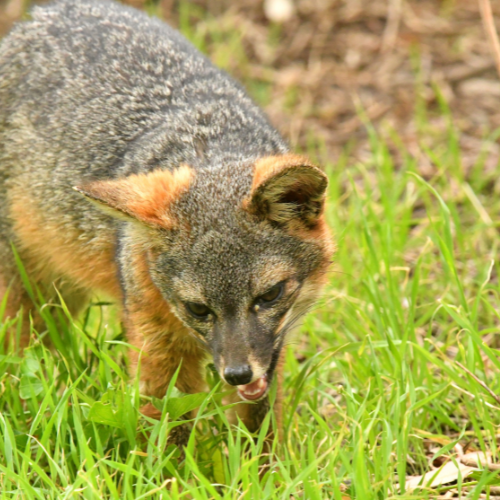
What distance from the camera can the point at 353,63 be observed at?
8.98 metres

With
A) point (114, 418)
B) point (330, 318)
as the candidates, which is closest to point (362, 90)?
point (330, 318)

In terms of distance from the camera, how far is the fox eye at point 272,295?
4004 mm

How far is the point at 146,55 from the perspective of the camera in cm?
525

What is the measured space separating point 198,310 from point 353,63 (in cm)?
558

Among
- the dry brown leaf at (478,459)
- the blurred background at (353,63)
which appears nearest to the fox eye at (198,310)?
the dry brown leaf at (478,459)

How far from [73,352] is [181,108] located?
155 cm

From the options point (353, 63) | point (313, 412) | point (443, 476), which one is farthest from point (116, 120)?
point (353, 63)

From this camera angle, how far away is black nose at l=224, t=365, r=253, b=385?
12.5ft

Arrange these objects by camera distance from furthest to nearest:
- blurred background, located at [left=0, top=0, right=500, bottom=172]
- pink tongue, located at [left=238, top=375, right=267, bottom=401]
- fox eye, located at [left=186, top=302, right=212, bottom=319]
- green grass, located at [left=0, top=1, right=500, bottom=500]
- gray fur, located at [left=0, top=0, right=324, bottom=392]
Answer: blurred background, located at [left=0, top=0, right=500, bottom=172] < gray fur, located at [left=0, top=0, right=324, bottom=392] < pink tongue, located at [left=238, top=375, right=267, bottom=401] < fox eye, located at [left=186, top=302, right=212, bottom=319] < green grass, located at [left=0, top=1, right=500, bottom=500]

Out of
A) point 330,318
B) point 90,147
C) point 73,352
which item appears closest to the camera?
point 73,352

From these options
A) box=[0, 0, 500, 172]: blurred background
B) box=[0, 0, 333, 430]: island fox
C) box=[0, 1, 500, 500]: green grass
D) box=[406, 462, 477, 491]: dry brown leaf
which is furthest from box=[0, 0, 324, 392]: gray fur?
box=[0, 0, 500, 172]: blurred background

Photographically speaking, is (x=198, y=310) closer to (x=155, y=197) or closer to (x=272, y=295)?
(x=272, y=295)

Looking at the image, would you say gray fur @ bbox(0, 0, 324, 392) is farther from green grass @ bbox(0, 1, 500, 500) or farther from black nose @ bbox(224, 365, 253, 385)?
green grass @ bbox(0, 1, 500, 500)

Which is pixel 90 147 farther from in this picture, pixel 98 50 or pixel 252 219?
pixel 252 219
